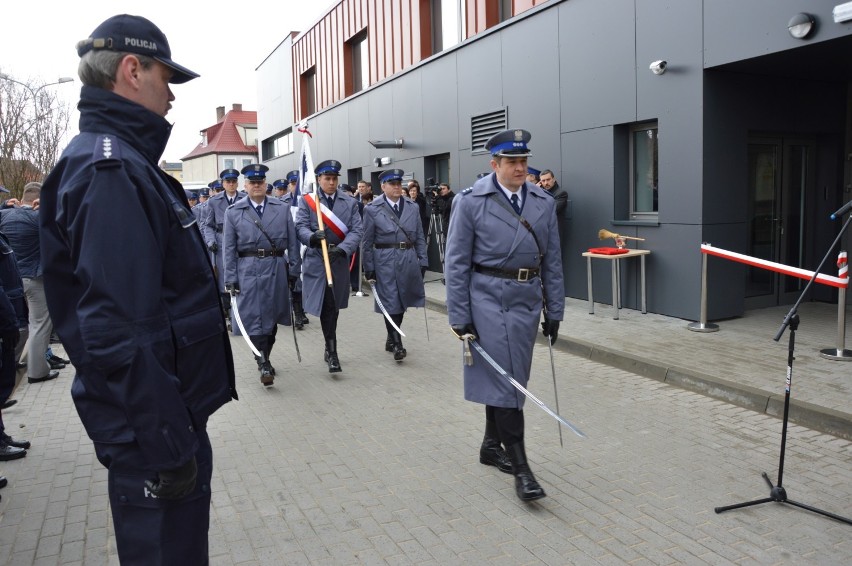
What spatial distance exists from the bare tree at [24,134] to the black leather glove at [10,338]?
65.2ft

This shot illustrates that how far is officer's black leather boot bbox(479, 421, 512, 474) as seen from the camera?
15.9ft

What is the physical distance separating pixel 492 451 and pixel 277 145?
30.0m

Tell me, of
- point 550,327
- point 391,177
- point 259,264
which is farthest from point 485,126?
point 550,327

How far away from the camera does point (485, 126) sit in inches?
553

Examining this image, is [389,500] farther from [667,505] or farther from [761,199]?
[761,199]

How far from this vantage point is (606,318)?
9.84 meters

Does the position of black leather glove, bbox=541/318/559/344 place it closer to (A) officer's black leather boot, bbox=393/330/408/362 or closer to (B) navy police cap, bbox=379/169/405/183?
(A) officer's black leather boot, bbox=393/330/408/362

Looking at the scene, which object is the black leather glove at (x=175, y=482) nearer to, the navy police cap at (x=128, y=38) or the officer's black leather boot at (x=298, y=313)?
the navy police cap at (x=128, y=38)

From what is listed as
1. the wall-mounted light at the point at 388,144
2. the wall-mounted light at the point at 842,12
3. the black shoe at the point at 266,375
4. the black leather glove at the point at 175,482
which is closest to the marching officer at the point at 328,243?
the black shoe at the point at 266,375

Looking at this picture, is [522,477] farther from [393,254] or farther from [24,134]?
[24,134]

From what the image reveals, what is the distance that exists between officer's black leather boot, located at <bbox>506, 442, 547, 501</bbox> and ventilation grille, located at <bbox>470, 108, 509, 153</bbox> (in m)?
9.50

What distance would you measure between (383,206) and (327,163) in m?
0.83

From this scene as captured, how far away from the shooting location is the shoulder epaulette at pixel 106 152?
2.02 meters

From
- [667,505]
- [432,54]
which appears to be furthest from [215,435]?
[432,54]
